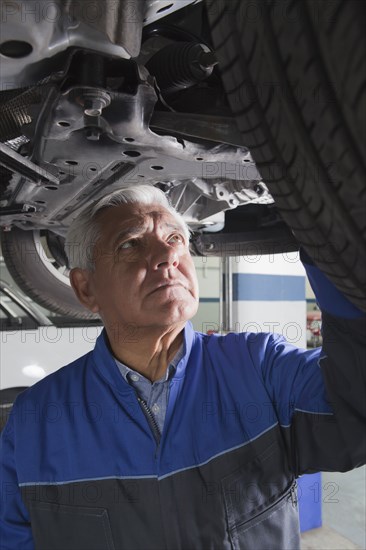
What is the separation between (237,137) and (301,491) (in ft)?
5.44

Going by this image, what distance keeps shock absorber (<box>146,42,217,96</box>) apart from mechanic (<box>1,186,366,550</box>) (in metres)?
0.24

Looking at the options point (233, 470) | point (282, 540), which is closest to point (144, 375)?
point (233, 470)

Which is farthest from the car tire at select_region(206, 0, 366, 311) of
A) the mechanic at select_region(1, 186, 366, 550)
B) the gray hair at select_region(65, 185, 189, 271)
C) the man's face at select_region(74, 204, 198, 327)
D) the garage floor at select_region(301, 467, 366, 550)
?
the garage floor at select_region(301, 467, 366, 550)

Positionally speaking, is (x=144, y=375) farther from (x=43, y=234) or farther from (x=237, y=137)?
(x=43, y=234)

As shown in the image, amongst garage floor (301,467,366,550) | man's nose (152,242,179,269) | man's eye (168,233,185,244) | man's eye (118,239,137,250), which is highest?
man's eye (168,233,185,244)

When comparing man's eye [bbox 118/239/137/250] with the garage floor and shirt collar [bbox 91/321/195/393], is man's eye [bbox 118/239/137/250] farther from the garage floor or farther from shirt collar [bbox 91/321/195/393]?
the garage floor

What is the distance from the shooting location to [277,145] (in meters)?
0.42

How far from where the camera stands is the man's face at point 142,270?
0.85m

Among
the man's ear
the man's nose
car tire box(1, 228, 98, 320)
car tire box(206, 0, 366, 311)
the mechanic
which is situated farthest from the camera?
car tire box(1, 228, 98, 320)

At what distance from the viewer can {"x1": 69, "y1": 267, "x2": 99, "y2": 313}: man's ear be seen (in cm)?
100

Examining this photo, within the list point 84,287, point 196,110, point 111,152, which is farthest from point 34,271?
point 196,110

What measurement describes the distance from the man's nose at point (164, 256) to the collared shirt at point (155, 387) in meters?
0.15

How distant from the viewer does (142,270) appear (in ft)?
2.86

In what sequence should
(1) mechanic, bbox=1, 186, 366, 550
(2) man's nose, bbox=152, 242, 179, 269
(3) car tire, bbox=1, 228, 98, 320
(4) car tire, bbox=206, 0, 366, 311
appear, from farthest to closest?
(3) car tire, bbox=1, 228, 98, 320
(2) man's nose, bbox=152, 242, 179, 269
(1) mechanic, bbox=1, 186, 366, 550
(4) car tire, bbox=206, 0, 366, 311
